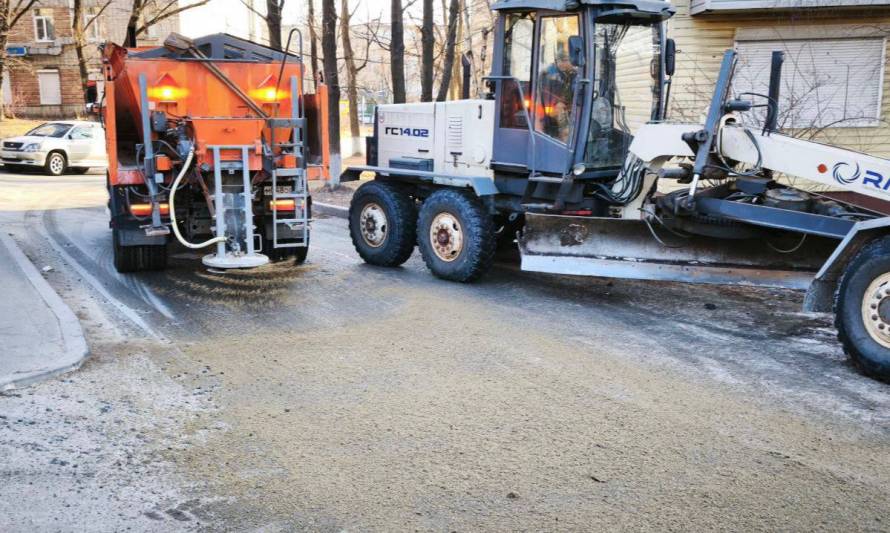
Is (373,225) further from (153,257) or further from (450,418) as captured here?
(450,418)

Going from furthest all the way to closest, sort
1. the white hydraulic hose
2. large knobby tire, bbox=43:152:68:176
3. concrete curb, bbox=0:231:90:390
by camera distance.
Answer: large knobby tire, bbox=43:152:68:176 → the white hydraulic hose → concrete curb, bbox=0:231:90:390

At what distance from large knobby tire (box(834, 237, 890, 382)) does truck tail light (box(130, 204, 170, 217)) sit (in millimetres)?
6721

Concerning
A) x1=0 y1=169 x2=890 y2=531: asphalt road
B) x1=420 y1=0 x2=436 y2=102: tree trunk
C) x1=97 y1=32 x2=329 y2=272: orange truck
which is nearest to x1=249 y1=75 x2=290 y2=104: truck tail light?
x1=97 y1=32 x2=329 y2=272: orange truck

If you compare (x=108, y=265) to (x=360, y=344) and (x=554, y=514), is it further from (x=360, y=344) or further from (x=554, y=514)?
(x=554, y=514)

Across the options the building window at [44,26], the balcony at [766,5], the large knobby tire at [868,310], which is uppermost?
the building window at [44,26]

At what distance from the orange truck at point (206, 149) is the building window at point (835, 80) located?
32.5 feet

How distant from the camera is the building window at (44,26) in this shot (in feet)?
159

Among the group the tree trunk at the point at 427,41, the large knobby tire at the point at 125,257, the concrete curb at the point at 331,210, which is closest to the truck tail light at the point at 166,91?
the large knobby tire at the point at 125,257

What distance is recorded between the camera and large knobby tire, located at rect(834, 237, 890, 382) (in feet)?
19.9

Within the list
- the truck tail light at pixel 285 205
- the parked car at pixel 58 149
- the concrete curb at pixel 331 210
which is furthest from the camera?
the parked car at pixel 58 149

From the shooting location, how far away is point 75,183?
877 inches

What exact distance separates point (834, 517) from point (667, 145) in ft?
14.6

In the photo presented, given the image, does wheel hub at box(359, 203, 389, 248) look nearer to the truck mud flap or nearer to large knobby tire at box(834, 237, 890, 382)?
the truck mud flap

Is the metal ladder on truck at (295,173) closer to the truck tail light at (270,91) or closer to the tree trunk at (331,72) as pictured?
the truck tail light at (270,91)
